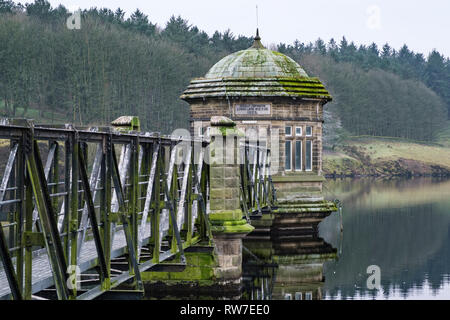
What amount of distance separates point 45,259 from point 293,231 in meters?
18.4

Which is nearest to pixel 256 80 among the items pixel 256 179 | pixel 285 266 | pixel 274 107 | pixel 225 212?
pixel 274 107

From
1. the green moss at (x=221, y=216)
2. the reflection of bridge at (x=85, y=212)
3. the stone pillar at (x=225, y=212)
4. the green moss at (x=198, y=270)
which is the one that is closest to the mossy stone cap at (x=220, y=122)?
the stone pillar at (x=225, y=212)

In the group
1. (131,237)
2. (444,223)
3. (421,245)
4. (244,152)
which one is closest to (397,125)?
(444,223)

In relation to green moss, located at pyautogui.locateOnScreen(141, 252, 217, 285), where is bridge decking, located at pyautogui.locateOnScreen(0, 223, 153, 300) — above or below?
above

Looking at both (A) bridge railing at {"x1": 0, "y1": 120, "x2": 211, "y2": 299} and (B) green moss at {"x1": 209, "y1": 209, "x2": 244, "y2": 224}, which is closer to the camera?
(A) bridge railing at {"x1": 0, "y1": 120, "x2": 211, "y2": 299}

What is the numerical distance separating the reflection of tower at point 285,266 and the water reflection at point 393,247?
47 centimetres

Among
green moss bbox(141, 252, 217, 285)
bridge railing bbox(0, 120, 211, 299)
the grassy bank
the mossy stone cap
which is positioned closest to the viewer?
bridge railing bbox(0, 120, 211, 299)

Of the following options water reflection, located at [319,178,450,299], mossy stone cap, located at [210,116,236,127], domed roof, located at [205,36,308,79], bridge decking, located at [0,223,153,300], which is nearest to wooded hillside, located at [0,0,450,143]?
water reflection, located at [319,178,450,299]

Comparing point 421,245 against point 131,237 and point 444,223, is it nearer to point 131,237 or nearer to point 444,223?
point 444,223

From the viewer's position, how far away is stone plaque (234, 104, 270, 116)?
28781mm

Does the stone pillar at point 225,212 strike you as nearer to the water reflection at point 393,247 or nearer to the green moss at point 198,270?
the green moss at point 198,270

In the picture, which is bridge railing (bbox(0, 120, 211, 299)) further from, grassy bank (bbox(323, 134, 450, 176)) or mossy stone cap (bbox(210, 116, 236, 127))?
grassy bank (bbox(323, 134, 450, 176))

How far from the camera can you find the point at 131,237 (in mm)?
11656

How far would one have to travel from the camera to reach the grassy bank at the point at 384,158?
9281 centimetres
